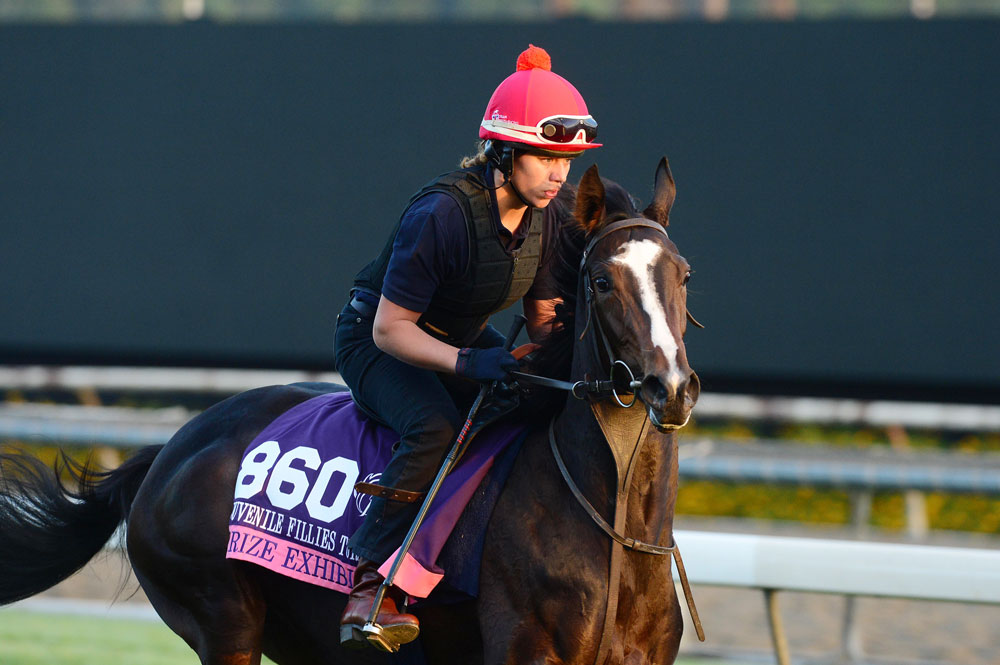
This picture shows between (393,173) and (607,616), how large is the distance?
841cm

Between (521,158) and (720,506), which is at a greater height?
(521,158)

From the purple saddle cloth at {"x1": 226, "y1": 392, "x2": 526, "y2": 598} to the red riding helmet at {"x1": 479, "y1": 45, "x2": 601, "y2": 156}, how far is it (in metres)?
0.84

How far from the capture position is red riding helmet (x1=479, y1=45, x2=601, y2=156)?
11.7 ft

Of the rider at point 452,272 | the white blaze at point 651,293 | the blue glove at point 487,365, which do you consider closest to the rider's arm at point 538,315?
the rider at point 452,272

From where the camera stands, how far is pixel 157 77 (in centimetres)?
1161

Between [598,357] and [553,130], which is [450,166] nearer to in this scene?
[553,130]

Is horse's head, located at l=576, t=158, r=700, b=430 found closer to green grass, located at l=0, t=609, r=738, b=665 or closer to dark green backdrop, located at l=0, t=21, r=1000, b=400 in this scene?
green grass, located at l=0, t=609, r=738, b=665

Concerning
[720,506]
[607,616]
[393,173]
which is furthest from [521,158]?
[393,173]

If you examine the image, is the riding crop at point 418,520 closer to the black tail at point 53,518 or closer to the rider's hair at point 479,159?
the rider's hair at point 479,159

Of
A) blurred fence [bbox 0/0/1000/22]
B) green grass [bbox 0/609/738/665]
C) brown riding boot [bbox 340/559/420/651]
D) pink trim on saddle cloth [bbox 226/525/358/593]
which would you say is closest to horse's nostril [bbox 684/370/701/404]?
brown riding boot [bbox 340/559/420/651]

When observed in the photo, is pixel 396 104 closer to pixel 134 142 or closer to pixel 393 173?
pixel 393 173

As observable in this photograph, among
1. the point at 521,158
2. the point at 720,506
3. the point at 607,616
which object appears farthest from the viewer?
the point at 720,506

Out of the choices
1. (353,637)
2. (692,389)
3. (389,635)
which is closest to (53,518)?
(353,637)

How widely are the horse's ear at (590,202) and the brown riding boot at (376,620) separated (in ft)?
3.66
